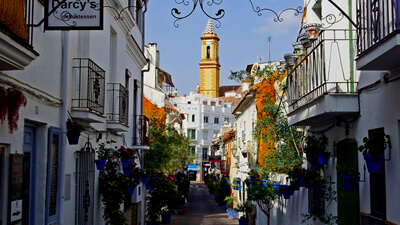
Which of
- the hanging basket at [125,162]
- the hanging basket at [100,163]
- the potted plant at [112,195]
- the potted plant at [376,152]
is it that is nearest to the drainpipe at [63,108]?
the hanging basket at [100,163]

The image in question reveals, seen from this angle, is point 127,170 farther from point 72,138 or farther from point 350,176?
point 350,176

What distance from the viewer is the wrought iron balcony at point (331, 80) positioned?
934 cm

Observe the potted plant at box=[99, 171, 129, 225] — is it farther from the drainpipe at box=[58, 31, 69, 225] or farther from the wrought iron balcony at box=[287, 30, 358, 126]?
the wrought iron balcony at box=[287, 30, 358, 126]

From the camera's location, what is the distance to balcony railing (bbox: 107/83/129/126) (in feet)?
43.7

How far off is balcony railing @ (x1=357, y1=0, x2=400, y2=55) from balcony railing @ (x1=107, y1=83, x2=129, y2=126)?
23.0 feet

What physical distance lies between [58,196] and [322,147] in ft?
18.1

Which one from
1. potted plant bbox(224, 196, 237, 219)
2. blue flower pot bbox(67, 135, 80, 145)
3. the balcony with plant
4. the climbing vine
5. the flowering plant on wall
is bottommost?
potted plant bbox(224, 196, 237, 219)

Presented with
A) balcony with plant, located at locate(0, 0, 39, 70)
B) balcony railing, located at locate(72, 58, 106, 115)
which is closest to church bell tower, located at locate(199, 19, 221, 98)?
balcony railing, located at locate(72, 58, 106, 115)

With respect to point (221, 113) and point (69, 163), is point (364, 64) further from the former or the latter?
point (221, 113)

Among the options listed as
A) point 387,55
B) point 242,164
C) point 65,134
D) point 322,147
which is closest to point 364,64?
point 387,55

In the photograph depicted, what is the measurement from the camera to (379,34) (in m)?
6.84

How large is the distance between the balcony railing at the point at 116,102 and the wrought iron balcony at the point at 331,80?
492 centimetres

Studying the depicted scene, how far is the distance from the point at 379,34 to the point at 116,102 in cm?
819

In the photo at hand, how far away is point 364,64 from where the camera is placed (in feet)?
23.4
